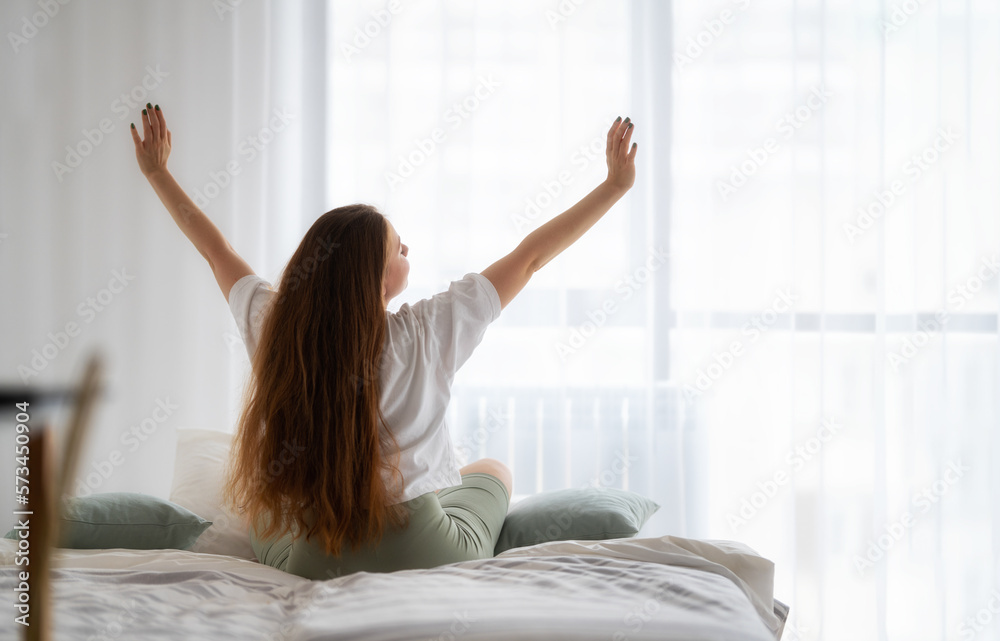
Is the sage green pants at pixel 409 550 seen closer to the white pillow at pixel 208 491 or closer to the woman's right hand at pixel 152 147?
the white pillow at pixel 208 491

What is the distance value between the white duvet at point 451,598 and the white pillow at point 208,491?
0.83 feet

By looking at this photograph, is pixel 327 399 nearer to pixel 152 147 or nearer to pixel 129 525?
pixel 129 525

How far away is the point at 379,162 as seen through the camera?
247 centimetres

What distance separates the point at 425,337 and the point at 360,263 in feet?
0.58

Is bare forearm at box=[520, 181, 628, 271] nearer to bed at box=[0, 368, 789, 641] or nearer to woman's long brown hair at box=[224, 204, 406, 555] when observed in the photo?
woman's long brown hair at box=[224, 204, 406, 555]

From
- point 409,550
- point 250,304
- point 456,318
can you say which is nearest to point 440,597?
point 409,550

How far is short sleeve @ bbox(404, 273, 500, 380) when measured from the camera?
1.31 metres

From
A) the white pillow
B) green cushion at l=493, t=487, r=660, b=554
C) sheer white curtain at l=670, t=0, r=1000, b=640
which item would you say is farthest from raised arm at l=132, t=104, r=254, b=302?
sheer white curtain at l=670, t=0, r=1000, b=640

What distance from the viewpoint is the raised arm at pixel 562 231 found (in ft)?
4.56

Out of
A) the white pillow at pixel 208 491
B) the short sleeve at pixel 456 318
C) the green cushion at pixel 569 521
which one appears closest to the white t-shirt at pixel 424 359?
the short sleeve at pixel 456 318

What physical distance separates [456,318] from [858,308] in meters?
1.67

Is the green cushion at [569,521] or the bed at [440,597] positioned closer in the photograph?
the bed at [440,597]

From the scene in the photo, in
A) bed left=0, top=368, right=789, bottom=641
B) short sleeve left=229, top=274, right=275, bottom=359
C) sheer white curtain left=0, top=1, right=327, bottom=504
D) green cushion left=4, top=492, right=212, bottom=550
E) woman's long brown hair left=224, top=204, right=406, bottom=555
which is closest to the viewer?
bed left=0, top=368, right=789, bottom=641

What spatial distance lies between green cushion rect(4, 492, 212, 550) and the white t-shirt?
465mm
